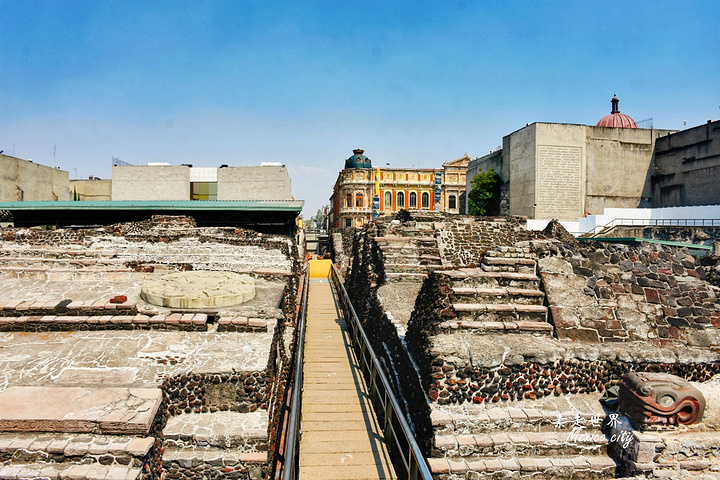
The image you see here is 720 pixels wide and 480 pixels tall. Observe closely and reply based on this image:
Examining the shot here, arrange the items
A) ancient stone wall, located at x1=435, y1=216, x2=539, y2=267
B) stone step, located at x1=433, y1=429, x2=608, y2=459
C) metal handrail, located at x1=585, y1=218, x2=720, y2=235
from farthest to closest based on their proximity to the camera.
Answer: metal handrail, located at x1=585, y1=218, x2=720, y2=235 → ancient stone wall, located at x1=435, y1=216, x2=539, y2=267 → stone step, located at x1=433, y1=429, x2=608, y2=459

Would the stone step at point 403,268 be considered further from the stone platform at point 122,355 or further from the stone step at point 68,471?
the stone step at point 68,471

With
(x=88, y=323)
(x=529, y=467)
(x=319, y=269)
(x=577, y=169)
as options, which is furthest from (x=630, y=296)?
(x=577, y=169)

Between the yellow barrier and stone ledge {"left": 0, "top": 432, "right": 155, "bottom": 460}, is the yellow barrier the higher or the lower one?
the lower one

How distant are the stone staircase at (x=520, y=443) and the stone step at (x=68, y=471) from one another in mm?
3288

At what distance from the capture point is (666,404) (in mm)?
4969

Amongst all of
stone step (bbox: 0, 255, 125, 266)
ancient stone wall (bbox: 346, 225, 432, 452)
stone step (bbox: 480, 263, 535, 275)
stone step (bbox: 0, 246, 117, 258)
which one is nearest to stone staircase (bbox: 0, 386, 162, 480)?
ancient stone wall (bbox: 346, 225, 432, 452)

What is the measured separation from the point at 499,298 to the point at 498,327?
0.56 meters

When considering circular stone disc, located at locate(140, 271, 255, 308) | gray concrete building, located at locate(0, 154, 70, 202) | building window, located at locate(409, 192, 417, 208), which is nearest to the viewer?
circular stone disc, located at locate(140, 271, 255, 308)

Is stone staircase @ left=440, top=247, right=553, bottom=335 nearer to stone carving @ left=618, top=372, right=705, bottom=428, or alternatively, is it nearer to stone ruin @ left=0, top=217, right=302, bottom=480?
stone carving @ left=618, top=372, right=705, bottom=428

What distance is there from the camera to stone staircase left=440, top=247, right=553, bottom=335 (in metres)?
6.32

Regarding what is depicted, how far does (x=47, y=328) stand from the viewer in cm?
688

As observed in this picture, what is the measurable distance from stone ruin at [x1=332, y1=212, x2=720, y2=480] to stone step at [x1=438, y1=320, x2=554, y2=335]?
0.05 feet

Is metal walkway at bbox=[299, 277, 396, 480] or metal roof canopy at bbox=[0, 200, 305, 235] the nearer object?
metal walkway at bbox=[299, 277, 396, 480]

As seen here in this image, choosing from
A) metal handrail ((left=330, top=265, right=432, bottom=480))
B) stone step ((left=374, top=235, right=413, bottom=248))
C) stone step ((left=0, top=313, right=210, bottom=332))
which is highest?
stone step ((left=374, top=235, right=413, bottom=248))
